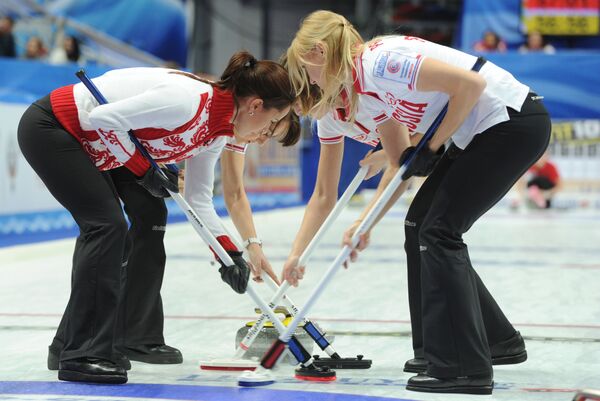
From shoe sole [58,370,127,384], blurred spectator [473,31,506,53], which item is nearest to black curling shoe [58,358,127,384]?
shoe sole [58,370,127,384]

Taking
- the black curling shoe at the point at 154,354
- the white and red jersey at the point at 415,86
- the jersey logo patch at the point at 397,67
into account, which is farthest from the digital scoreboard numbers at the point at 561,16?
the jersey logo patch at the point at 397,67

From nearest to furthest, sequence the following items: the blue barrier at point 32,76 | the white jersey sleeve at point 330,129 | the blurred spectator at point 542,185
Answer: the white jersey sleeve at point 330,129, the blue barrier at point 32,76, the blurred spectator at point 542,185

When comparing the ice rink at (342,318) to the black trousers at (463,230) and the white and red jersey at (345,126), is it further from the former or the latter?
the white and red jersey at (345,126)

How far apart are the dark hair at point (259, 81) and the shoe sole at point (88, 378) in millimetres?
971

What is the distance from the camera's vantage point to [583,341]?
355cm

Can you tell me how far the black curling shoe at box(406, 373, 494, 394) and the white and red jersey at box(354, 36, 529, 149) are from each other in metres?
0.72

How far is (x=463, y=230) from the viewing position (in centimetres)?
274

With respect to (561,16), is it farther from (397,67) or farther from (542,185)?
(397,67)

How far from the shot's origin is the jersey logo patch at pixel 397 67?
255cm

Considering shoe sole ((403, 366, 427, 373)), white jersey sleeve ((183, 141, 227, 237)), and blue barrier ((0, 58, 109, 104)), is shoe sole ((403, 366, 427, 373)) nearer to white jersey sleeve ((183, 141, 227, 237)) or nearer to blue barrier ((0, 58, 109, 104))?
white jersey sleeve ((183, 141, 227, 237))

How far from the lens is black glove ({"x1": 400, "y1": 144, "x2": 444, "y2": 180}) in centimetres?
269

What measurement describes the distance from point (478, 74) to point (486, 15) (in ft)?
44.4

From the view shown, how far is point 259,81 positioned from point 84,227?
28.8 inches

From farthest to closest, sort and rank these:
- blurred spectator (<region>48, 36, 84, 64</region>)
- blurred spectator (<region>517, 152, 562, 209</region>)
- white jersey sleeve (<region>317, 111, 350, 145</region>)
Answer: blurred spectator (<region>517, 152, 562, 209</region>), blurred spectator (<region>48, 36, 84, 64</region>), white jersey sleeve (<region>317, 111, 350, 145</region>)
